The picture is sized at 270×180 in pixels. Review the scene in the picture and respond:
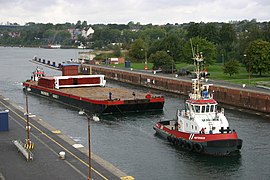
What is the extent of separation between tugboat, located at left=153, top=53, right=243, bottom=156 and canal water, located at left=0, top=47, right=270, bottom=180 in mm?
861

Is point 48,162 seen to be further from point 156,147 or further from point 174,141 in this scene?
point 174,141

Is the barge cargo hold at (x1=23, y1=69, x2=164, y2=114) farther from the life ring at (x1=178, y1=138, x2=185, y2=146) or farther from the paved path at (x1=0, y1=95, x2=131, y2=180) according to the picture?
the life ring at (x1=178, y1=138, x2=185, y2=146)

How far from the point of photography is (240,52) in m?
126

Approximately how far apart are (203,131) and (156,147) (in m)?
6.10

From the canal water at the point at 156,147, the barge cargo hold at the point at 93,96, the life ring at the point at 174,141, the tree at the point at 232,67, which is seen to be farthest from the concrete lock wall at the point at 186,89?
the life ring at the point at 174,141

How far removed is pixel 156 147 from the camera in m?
50.6

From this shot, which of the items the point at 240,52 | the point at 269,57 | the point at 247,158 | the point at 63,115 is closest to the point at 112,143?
the point at 247,158

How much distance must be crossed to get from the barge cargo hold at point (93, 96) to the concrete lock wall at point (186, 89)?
41.0ft

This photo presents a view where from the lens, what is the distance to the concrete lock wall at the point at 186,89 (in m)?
71.4

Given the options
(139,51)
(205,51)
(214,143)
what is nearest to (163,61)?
(205,51)

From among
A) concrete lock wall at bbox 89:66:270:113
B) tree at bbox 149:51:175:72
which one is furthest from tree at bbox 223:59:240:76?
tree at bbox 149:51:175:72

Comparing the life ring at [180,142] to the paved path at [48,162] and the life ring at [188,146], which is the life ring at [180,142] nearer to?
the life ring at [188,146]

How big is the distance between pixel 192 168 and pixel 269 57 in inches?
2261

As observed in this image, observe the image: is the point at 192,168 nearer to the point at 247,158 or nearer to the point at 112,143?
the point at 247,158
